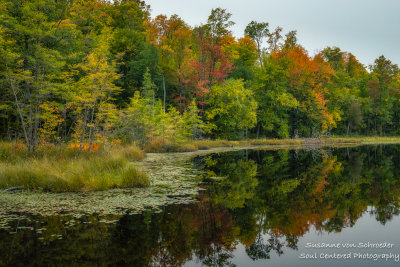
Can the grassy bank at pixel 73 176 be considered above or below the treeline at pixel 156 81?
below

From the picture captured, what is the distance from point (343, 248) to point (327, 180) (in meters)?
8.32

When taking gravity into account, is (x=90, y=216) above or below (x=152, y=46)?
below

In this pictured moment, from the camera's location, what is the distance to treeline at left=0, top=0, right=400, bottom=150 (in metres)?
17.5

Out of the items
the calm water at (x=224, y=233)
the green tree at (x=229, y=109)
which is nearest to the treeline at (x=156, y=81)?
the green tree at (x=229, y=109)

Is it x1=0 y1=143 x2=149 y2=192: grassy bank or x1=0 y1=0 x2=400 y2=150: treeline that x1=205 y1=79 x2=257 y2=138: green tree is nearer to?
x1=0 y1=0 x2=400 y2=150: treeline

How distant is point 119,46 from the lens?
3947 cm

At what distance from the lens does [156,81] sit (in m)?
40.0

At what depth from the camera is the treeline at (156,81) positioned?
1747 centimetres

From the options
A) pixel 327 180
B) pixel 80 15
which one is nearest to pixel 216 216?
pixel 327 180

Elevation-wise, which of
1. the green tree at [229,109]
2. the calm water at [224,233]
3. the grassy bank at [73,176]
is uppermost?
the green tree at [229,109]

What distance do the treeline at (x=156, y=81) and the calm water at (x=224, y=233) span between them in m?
10.7

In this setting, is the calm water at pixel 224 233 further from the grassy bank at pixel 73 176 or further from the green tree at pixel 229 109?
the green tree at pixel 229 109

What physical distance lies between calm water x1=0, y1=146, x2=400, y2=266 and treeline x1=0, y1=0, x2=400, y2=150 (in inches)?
420

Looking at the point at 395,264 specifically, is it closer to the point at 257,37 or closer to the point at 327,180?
the point at 327,180
